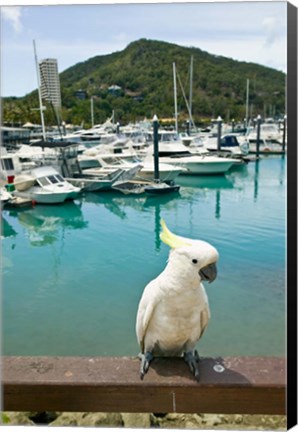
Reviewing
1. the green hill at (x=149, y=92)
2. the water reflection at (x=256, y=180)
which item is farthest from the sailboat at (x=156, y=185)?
the green hill at (x=149, y=92)

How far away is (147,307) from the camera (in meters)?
1.30

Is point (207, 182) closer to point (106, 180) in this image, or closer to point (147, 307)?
point (106, 180)

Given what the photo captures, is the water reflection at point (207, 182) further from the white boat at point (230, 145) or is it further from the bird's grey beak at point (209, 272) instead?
the bird's grey beak at point (209, 272)

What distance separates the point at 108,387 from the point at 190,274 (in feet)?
1.24

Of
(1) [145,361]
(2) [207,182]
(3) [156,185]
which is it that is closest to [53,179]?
(3) [156,185]

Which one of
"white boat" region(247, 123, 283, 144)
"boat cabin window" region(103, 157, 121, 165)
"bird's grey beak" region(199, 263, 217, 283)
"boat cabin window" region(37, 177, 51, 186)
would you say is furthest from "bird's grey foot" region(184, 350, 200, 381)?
"white boat" region(247, 123, 283, 144)

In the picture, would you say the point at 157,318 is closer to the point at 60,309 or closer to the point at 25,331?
the point at 25,331

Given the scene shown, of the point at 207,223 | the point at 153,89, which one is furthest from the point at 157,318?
the point at 153,89

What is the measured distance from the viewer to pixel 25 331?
11.0 ft

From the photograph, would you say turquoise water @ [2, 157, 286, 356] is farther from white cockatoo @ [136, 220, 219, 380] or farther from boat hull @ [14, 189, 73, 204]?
white cockatoo @ [136, 220, 219, 380]

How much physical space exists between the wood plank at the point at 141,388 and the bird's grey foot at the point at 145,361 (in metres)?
0.01

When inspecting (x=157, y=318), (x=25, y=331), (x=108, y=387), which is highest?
(x=157, y=318)

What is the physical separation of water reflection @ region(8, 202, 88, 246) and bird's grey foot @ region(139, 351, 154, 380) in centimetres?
475

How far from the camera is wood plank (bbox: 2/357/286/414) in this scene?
3.68ft
